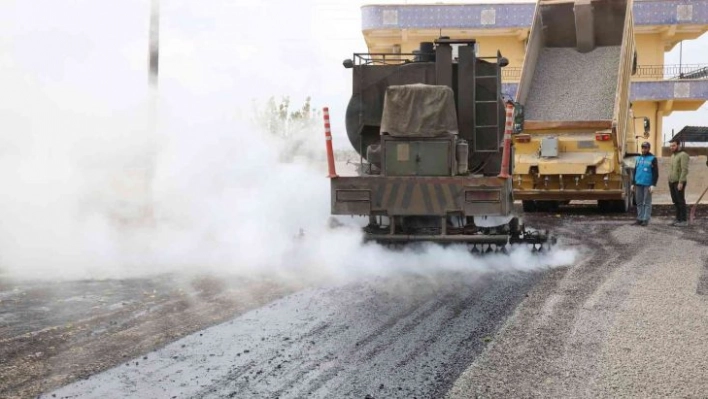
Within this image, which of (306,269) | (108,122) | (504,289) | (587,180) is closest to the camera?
(504,289)

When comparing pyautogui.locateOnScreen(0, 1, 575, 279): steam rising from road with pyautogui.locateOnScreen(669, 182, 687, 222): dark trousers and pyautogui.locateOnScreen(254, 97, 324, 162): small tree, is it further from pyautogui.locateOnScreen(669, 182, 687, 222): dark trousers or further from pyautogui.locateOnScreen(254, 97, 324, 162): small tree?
pyautogui.locateOnScreen(669, 182, 687, 222): dark trousers

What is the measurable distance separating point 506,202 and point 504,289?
6.07 feet

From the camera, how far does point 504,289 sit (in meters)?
7.51

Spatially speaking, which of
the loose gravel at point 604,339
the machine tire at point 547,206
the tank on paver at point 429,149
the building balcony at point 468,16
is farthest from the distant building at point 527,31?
the loose gravel at point 604,339

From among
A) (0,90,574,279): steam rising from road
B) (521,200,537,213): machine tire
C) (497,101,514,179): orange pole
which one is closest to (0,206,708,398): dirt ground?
(0,90,574,279): steam rising from road

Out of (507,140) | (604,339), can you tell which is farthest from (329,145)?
(604,339)

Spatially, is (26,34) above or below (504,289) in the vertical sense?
above

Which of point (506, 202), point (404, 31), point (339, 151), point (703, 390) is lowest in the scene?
point (703, 390)

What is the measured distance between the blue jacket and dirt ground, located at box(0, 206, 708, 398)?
6.13m

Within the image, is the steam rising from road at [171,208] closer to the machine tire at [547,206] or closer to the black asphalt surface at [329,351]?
the black asphalt surface at [329,351]

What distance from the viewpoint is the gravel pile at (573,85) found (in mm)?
15875

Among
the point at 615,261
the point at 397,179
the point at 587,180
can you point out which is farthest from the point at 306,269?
the point at 587,180

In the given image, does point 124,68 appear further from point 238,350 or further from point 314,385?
point 314,385

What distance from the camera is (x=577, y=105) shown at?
16.0 m
